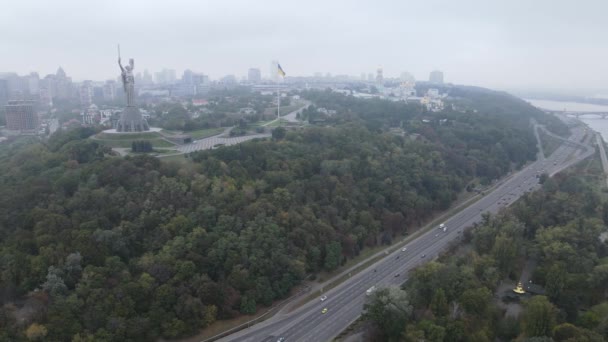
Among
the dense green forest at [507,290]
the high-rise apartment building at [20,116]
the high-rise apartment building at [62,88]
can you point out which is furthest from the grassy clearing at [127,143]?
the high-rise apartment building at [62,88]

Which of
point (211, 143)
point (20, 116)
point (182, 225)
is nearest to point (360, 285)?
point (182, 225)

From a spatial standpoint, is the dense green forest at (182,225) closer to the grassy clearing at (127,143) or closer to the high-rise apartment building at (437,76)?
the grassy clearing at (127,143)

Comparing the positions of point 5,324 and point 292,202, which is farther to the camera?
point 292,202

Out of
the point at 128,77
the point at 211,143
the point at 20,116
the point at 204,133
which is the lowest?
the point at 211,143

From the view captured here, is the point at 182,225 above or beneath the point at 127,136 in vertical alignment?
beneath

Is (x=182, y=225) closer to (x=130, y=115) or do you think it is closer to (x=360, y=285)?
(x=360, y=285)

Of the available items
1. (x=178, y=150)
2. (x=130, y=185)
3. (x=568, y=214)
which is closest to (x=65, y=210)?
(x=130, y=185)

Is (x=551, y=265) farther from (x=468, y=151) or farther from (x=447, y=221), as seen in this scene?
(x=468, y=151)
